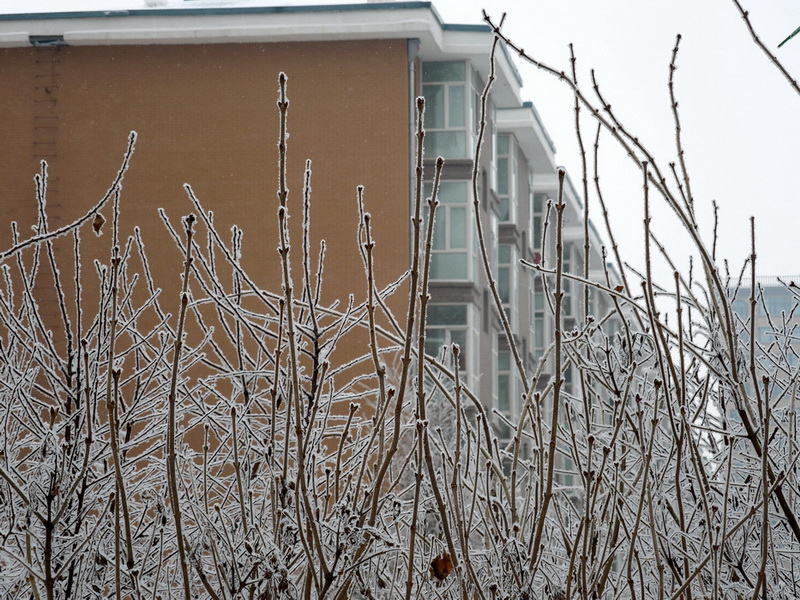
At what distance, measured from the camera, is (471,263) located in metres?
24.7

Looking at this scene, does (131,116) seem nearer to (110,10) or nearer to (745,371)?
(110,10)

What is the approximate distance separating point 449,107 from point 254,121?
393cm

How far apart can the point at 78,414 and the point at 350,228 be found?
811 inches

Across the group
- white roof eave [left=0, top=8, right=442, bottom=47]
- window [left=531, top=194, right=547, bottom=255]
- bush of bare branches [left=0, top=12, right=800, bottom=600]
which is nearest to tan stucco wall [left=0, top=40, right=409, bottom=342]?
white roof eave [left=0, top=8, right=442, bottom=47]

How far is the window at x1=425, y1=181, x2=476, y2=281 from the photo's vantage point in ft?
80.6

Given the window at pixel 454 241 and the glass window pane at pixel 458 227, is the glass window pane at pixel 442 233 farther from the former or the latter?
the glass window pane at pixel 458 227

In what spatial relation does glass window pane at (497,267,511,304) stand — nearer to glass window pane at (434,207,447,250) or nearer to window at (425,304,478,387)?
glass window pane at (434,207,447,250)

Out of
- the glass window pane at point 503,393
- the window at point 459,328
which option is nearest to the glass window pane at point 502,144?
the glass window pane at point 503,393

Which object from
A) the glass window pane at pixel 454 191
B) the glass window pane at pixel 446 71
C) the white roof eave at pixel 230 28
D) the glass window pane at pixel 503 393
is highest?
the white roof eave at pixel 230 28

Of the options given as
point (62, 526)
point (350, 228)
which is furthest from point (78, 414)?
point (350, 228)

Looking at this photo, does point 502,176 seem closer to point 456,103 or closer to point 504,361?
point 504,361

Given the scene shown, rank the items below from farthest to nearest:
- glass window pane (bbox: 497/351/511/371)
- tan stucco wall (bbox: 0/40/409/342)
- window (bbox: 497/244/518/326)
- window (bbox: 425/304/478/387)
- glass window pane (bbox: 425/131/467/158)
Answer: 1. glass window pane (bbox: 497/351/511/371)
2. window (bbox: 497/244/518/326)
3. glass window pane (bbox: 425/131/467/158)
4. window (bbox: 425/304/478/387)
5. tan stucco wall (bbox: 0/40/409/342)

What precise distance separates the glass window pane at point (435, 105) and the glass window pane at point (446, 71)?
0.22m

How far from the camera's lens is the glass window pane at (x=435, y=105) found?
25.0 meters
